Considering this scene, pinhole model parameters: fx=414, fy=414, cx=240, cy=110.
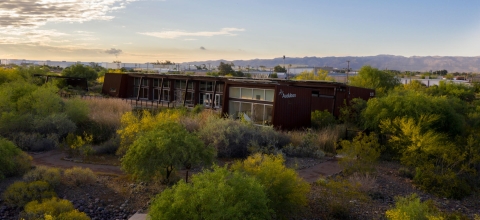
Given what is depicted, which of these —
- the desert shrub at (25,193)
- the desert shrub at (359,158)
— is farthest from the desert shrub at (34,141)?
the desert shrub at (359,158)

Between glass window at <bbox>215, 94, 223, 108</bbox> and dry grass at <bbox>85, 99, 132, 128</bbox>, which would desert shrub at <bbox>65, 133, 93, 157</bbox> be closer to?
dry grass at <bbox>85, 99, 132, 128</bbox>

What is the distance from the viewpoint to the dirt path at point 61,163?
614 inches

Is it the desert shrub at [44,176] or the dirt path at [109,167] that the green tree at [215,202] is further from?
the dirt path at [109,167]

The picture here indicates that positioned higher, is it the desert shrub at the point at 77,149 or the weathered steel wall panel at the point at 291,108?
the weathered steel wall panel at the point at 291,108

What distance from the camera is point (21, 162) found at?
14461 mm

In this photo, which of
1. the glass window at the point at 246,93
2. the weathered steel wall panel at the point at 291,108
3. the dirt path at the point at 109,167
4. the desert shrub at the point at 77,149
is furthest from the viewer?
the glass window at the point at 246,93

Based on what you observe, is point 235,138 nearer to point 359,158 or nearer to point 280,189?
point 359,158

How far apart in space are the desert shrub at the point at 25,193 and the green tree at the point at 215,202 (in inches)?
207

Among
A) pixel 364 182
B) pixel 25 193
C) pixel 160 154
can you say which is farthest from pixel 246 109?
pixel 25 193

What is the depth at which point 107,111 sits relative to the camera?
24.9m

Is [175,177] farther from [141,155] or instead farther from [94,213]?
[94,213]

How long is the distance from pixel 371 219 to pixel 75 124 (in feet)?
53.5

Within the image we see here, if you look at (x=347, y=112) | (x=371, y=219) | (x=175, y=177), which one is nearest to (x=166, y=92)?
(x=347, y=112)

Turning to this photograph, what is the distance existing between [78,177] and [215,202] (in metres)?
7.20
